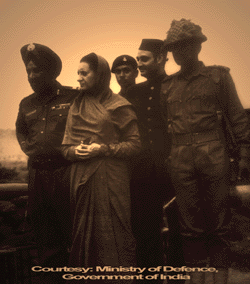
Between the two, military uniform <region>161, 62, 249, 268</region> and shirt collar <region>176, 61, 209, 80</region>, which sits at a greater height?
shirt collar <region>176, 61, 209, 80</region>

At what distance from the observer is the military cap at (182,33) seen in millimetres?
2838

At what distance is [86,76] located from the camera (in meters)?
2.90

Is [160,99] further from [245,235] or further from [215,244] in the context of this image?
[245,235]

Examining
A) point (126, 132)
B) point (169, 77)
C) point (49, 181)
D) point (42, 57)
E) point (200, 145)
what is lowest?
point (49, 181)

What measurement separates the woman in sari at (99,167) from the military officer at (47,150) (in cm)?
24

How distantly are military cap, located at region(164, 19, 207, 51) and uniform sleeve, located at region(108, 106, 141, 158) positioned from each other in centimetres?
65

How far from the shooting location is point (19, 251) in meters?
3.20

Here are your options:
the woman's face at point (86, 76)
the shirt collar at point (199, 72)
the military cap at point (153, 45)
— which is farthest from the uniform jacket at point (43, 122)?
the shirt collar at point (199, 72)

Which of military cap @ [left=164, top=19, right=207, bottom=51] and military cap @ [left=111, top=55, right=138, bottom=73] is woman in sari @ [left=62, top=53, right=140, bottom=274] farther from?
military cap @ [left=111, top=55, right=138, bottom=73]

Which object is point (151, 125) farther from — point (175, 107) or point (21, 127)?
point (21, 127)

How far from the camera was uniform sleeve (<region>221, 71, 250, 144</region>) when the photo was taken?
2.73m

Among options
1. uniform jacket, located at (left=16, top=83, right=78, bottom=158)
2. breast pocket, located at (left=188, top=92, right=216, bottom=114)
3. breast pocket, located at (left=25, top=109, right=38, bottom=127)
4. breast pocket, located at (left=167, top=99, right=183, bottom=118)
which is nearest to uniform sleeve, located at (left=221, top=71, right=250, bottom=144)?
breast pocket, located at (left=188, top=92, right=216, bottom=114)

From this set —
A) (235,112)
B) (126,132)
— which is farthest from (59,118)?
(235,112)

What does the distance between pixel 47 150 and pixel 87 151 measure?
52 cm
